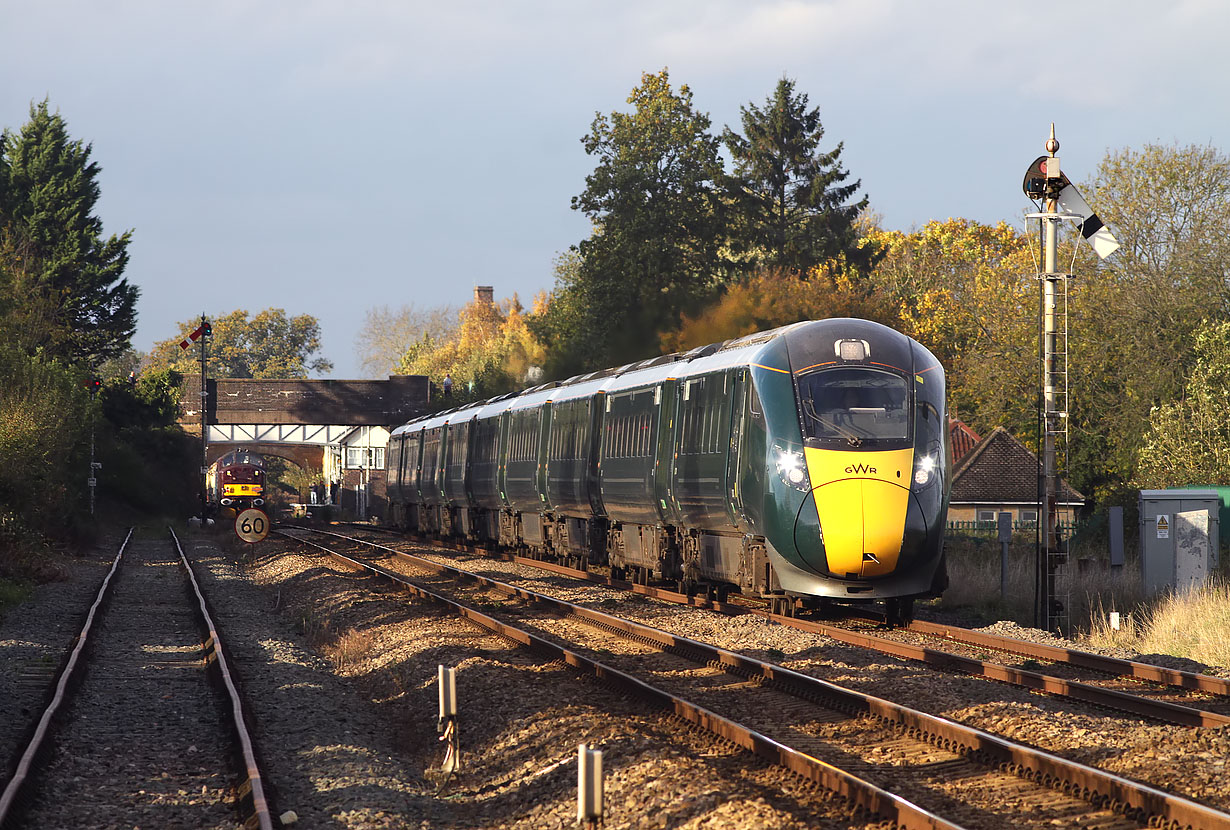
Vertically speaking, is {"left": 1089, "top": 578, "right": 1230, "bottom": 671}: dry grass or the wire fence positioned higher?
the wire fence

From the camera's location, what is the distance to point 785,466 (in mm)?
16203

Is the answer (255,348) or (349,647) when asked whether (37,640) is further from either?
(255,348)

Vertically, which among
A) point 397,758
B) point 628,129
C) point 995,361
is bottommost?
point 397,758

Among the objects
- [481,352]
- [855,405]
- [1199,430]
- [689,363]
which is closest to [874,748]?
[855,405]

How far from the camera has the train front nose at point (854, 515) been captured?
15914mm

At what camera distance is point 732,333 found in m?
47.5

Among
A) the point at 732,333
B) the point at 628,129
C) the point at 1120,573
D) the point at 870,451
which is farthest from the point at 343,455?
the point at 870,451

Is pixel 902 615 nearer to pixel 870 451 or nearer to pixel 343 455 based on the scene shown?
pixel 870 451

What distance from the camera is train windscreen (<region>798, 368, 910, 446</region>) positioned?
16203 mm

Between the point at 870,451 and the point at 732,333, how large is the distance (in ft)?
104

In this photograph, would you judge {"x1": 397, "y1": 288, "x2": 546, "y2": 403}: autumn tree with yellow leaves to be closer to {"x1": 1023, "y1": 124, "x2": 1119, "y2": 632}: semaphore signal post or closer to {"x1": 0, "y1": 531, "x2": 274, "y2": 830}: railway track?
{"x1": 1023, "y1": 124, "x2": 1119, "y2": 632}: semaphore signal post

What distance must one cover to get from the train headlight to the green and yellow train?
0.04ft

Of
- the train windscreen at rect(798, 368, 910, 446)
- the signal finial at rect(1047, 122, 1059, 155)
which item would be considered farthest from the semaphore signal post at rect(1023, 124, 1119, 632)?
the train windscreen at rect(798, 368, 910, 446)

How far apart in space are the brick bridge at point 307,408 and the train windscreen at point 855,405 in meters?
62.0
